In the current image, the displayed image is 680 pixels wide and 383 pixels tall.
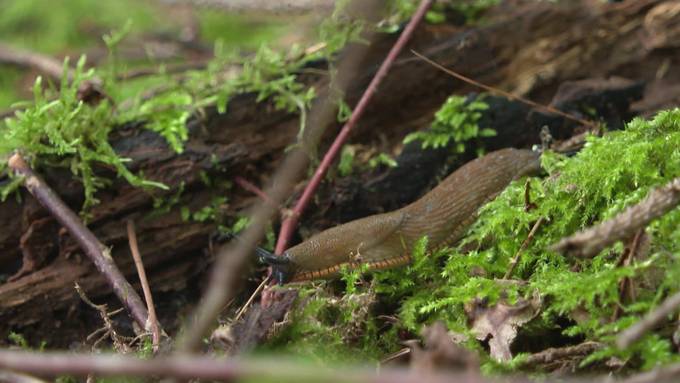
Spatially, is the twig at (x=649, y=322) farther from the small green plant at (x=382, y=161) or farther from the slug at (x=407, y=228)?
the small green plant at (x=382, y=161)

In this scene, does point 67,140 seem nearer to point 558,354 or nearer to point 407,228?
point 407,228

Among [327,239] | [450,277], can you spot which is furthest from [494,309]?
[327,239]

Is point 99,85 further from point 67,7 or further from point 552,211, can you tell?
point 67,7

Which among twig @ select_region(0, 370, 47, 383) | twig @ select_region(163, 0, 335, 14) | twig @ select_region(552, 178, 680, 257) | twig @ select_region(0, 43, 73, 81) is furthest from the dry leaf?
twig @ select_region(0, 43, 73, 81)

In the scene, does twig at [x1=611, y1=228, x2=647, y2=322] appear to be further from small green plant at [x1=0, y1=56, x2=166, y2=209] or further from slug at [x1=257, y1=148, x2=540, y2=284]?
small green plant at [x1=0, y1=56, x2=166, y2=209]

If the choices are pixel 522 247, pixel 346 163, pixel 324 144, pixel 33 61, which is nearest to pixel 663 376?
pixel 522 247

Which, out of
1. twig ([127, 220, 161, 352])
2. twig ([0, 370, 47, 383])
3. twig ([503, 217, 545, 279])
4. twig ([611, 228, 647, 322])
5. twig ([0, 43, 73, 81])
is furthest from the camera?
twig ([0, 43, 73, 81])
